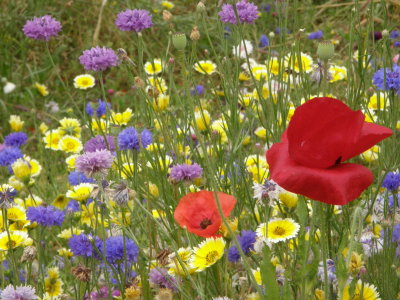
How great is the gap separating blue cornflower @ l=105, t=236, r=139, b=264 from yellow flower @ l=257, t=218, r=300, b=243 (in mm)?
278

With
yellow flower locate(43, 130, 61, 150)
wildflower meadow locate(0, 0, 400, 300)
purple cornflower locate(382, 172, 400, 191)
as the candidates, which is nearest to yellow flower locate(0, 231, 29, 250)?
wildflower meadow locate(0, 0, 400, 300)

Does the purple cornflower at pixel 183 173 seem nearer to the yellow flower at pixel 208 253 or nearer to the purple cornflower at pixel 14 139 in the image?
the yellow flower at pixel 208 253

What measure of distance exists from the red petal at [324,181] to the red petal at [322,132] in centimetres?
1

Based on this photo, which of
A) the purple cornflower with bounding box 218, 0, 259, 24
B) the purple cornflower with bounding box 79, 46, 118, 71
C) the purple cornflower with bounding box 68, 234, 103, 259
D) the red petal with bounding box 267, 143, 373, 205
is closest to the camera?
the red petal with bounding box 267, 143, 373, 205

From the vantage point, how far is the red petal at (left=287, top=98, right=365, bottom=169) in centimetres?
77

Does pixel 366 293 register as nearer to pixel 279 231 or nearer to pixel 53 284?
pixel 279 231

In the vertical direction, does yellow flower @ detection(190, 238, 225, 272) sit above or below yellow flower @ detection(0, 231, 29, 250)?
above

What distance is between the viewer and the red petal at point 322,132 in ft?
2.52

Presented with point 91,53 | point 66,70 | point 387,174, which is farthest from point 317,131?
point 66,70

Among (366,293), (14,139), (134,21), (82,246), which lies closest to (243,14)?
(134,21)

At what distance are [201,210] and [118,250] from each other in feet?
1.11

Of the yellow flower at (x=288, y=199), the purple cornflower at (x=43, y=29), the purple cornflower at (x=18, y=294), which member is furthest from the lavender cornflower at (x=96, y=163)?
the purple cornflower at (x=43, y=29)

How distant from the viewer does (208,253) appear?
1044mm

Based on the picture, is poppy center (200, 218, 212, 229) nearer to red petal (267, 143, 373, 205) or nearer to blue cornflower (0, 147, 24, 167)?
red petal (267, 143, 373, 205)
